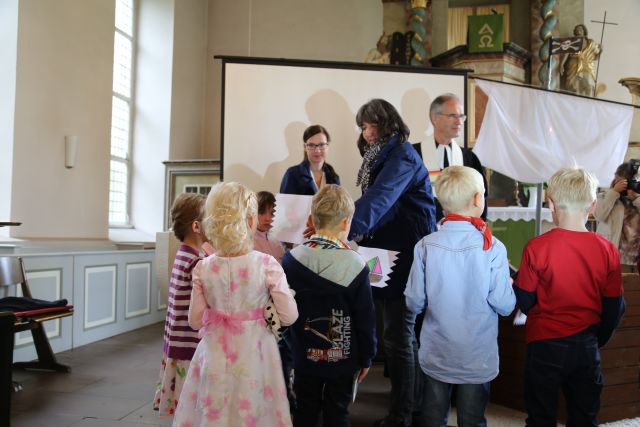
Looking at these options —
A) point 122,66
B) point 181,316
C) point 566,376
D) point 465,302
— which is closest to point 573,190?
point 465,302

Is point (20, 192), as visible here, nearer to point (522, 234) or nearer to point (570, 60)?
point (522, 234)

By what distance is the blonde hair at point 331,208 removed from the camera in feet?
6.93

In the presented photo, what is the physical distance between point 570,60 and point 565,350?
8180mm

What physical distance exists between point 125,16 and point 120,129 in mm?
1709

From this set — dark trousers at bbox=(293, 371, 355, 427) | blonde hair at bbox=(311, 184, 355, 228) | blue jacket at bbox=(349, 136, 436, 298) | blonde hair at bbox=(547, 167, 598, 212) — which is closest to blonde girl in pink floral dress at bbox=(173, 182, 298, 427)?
dark trousers at bbox=(293, 371, 355, 427)

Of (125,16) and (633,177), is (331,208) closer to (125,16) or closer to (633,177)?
(633,177)

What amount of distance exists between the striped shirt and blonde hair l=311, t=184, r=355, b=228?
0.58m

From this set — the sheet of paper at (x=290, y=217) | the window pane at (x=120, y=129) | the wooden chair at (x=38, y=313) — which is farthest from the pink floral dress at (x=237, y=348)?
the window pane at (x=120, y=129)

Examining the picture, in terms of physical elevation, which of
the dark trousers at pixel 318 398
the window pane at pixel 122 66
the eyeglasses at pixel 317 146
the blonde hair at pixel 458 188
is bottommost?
the dark trousers at pixel 318 398

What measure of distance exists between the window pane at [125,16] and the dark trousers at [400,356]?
7.34 metres

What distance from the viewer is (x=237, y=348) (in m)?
2.00

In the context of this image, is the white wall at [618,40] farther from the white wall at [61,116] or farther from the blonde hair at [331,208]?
the blonde hair at [331,208]

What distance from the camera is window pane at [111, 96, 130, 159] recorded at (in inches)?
332

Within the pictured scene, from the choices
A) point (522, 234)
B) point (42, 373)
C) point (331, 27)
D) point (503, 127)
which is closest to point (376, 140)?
point (503, 127)
